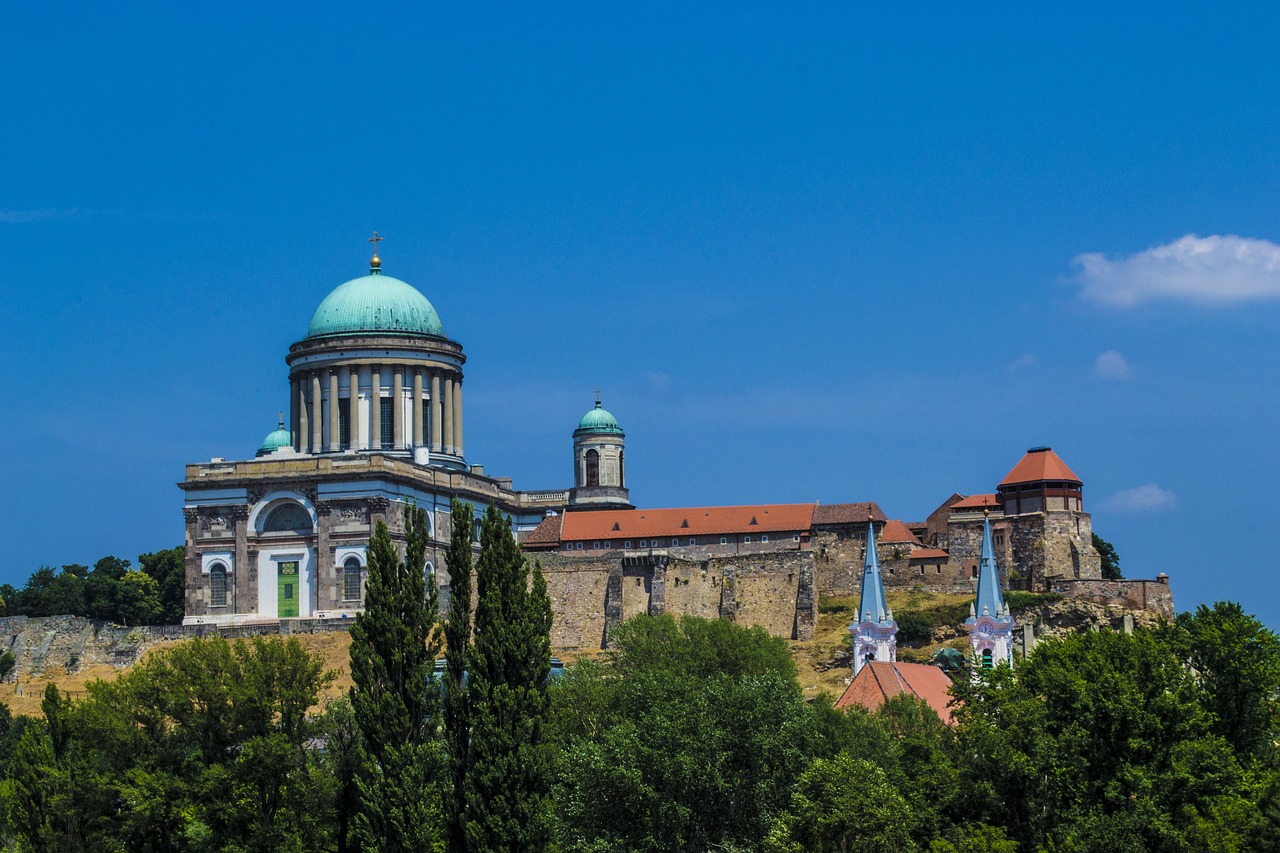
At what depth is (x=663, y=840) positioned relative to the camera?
50344mm

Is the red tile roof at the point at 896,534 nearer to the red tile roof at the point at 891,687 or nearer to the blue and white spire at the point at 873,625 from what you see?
the blue and white spire at the point at 873,625

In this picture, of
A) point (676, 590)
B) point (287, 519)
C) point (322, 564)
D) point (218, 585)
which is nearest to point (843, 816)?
point (676, 590)

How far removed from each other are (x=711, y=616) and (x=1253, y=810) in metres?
48.2

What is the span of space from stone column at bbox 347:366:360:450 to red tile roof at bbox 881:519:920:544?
25.8 m

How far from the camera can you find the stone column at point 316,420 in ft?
345

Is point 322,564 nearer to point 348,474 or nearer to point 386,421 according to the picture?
point 348,474

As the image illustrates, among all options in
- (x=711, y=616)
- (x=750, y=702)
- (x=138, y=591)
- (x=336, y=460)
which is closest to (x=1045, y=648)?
(x=750, y=702)

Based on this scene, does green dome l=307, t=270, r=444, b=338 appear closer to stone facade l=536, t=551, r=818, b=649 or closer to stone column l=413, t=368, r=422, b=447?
stone column l=413, t=368, r=422, b=447

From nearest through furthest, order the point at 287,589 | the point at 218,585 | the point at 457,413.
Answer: the point at 287,589
the point at 218,585
the point at 457,413

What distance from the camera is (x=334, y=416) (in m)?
105

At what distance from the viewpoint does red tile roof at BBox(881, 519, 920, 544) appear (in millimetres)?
98875

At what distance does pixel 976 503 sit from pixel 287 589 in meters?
33.1

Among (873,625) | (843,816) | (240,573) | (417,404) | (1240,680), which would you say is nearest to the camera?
(843,816)

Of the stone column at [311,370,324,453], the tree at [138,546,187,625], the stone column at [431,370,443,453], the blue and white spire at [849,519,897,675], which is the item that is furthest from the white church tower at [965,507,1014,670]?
the tree at [138,546,187,625]
